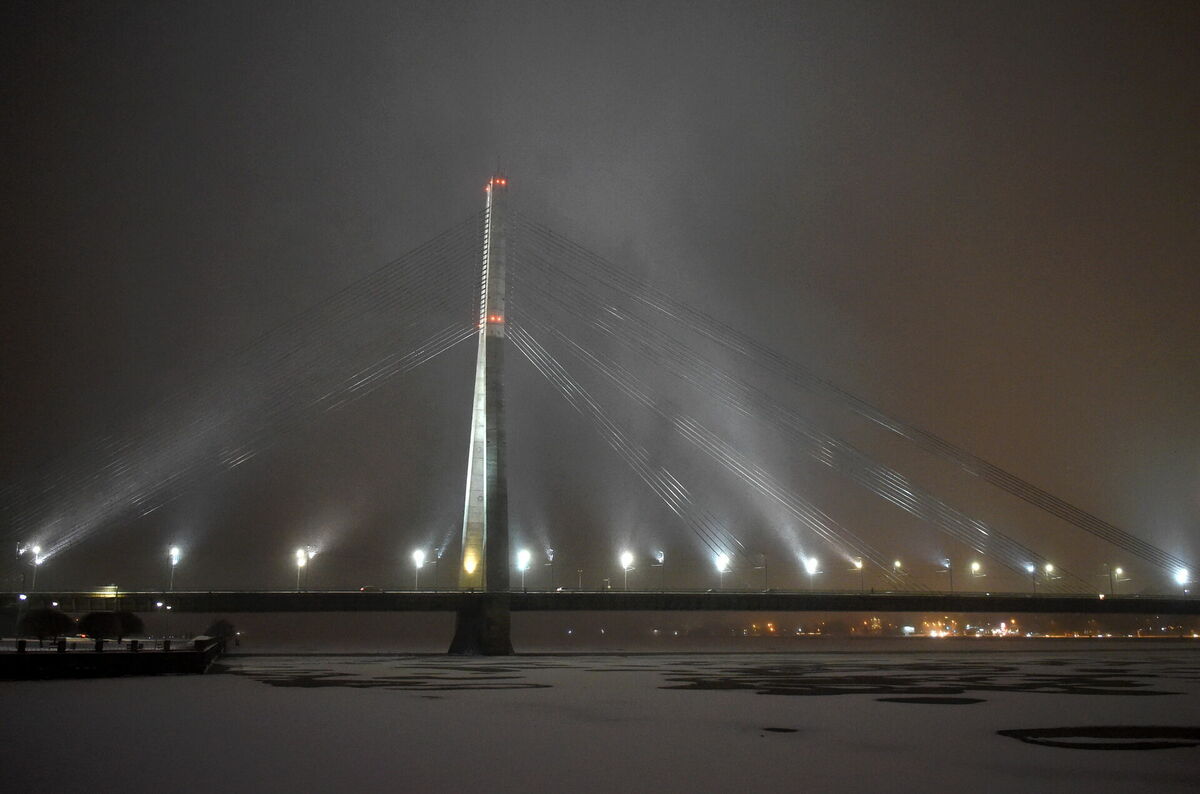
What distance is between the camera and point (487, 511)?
53.8 meters

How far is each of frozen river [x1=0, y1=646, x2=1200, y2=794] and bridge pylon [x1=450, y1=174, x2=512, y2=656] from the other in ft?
95.7

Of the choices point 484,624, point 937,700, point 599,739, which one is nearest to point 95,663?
point 599,739

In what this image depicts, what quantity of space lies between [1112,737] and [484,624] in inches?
1758

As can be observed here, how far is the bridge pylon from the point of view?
54062 millimetres

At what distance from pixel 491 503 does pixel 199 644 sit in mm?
18805

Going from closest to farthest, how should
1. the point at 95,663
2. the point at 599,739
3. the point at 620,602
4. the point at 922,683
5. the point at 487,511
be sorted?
the point at 599,739 → the point at 922,683 → the point at 95,663 → the point at 487,511 → the point at 620,602

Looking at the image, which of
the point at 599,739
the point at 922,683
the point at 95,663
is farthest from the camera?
the point at 95,663

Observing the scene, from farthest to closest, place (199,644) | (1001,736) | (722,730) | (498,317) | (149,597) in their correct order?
1. (149,597)
2. (498,317)
3. (199,644)
4. (722,730)
5. (1001,736)

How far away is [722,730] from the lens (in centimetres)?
1461

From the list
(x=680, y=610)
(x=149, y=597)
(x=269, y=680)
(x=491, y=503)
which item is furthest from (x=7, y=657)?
(x=680, y=610)

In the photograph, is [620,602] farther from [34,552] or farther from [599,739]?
[599,739]

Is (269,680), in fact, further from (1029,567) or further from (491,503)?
(1029,567)

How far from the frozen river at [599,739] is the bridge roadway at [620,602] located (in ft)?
118

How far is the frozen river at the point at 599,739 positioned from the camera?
10.0 metres
